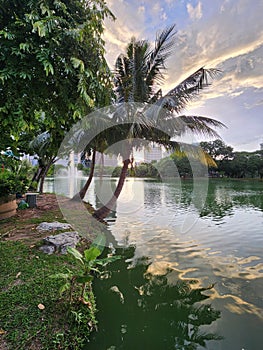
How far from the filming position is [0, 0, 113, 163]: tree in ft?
6.56

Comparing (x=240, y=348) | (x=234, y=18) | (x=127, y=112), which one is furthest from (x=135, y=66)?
(x=240, y=348)

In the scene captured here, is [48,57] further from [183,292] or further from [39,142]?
[39,142]

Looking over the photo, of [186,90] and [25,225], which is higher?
[186,90]

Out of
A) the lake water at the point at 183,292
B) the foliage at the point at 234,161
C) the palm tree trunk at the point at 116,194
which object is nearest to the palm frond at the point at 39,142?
the palm tree trunk at the point at 116,194

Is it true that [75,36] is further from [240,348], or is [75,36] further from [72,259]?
[240,348]

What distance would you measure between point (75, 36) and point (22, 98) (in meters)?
0.90

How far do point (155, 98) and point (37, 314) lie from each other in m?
5.99

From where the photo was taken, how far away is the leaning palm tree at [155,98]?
17.7ft

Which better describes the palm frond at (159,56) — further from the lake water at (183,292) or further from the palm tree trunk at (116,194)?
the lake water at (183,292)

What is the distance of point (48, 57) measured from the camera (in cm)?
210

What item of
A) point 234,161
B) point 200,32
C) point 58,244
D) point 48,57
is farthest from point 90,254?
point 234,161

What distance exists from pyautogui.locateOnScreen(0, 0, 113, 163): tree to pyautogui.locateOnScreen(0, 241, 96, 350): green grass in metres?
1.94

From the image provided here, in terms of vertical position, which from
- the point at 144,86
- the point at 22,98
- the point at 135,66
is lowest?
the point at 22,98

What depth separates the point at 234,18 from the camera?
6164 mm
